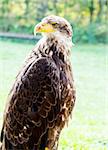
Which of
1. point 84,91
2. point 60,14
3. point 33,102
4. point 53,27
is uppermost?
point 53,27

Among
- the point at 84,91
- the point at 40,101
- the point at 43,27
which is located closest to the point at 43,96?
the point at 40,101

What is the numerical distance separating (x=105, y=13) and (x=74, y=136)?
4965mm

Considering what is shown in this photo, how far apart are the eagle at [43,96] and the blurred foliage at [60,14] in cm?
525

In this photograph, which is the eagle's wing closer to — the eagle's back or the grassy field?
the eagle's back

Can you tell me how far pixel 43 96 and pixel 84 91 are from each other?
3454 mm

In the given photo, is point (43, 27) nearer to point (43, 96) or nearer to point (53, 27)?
point (53, 27)

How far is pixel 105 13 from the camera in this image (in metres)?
9.02

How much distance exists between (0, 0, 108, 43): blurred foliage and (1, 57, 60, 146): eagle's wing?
17.5ft

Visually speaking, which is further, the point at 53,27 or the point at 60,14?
the point at 60,14

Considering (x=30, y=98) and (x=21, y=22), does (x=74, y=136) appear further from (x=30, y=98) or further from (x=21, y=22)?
(x=21, y=22)

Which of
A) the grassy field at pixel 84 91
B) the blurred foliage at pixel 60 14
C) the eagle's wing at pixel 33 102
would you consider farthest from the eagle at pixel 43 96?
the blurred foliage at pixel 60 14

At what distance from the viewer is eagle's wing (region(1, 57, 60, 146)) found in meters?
2.89

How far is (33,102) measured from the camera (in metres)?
2.89

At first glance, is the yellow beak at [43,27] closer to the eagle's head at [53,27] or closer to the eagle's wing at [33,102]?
the eagle's head at [53,27]
